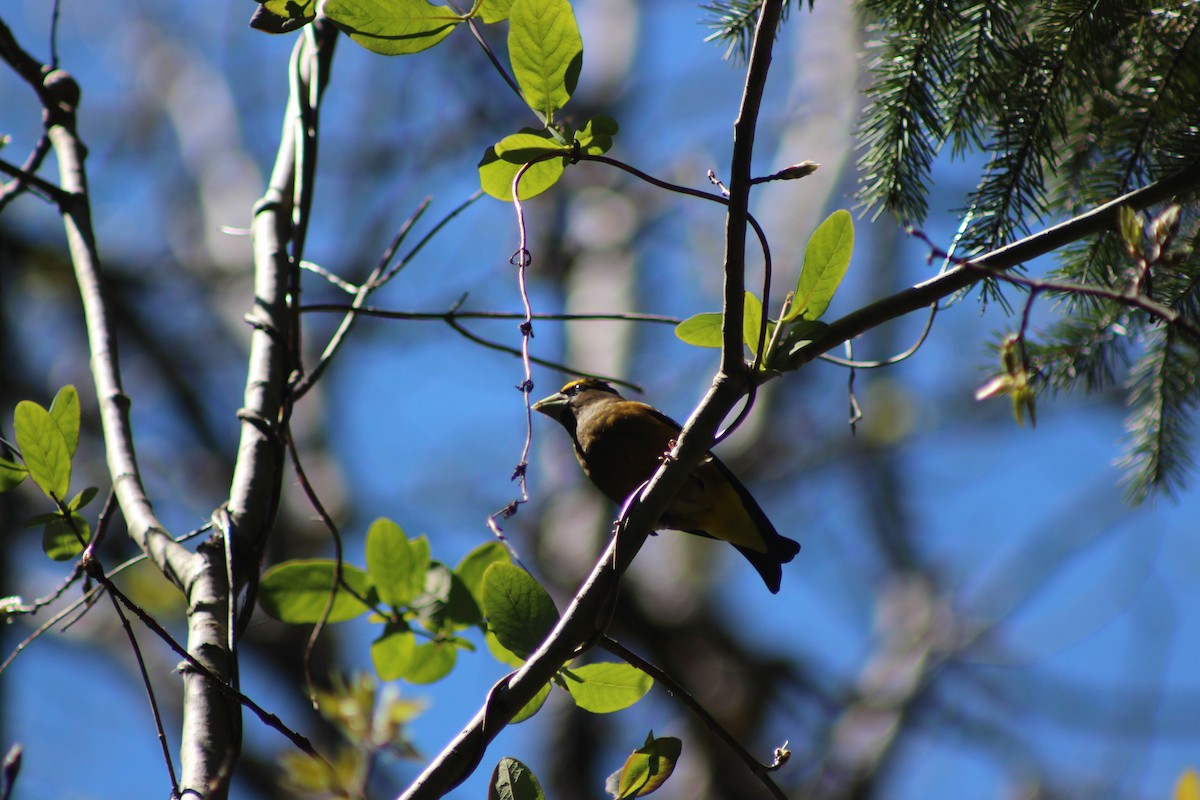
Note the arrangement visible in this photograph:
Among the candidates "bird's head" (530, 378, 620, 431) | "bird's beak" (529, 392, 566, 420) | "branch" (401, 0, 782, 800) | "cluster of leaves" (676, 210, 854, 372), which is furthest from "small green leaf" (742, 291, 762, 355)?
"bird's beak" (529, 392, 566, 420)

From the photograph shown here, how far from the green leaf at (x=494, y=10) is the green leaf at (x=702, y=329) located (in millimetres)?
554

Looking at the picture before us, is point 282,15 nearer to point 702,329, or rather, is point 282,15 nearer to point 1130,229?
point 702,329

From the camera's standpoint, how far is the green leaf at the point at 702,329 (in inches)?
61.7

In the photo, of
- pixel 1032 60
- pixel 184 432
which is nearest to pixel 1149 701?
pixel 1032 60

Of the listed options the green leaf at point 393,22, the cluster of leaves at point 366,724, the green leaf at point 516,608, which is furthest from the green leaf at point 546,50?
the cluster of leaves at point 366,724

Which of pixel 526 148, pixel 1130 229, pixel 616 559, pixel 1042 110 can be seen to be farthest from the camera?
pixel 1042 110

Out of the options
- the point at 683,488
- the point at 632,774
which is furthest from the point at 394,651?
the point at 683,488

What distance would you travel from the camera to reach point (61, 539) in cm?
152

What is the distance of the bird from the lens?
113 inches

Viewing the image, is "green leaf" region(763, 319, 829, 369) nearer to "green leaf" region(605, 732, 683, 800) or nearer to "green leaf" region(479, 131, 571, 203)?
"green leaf" region(479, 131, 571, 203)

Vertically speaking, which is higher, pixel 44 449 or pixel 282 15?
pixel 282 15

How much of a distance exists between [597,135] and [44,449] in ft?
3.20

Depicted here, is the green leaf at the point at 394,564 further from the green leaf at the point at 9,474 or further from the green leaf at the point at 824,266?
the green leaf at the point at 824,266

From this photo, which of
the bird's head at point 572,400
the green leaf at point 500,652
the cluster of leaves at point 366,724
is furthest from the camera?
the bird's head at point 572,400
